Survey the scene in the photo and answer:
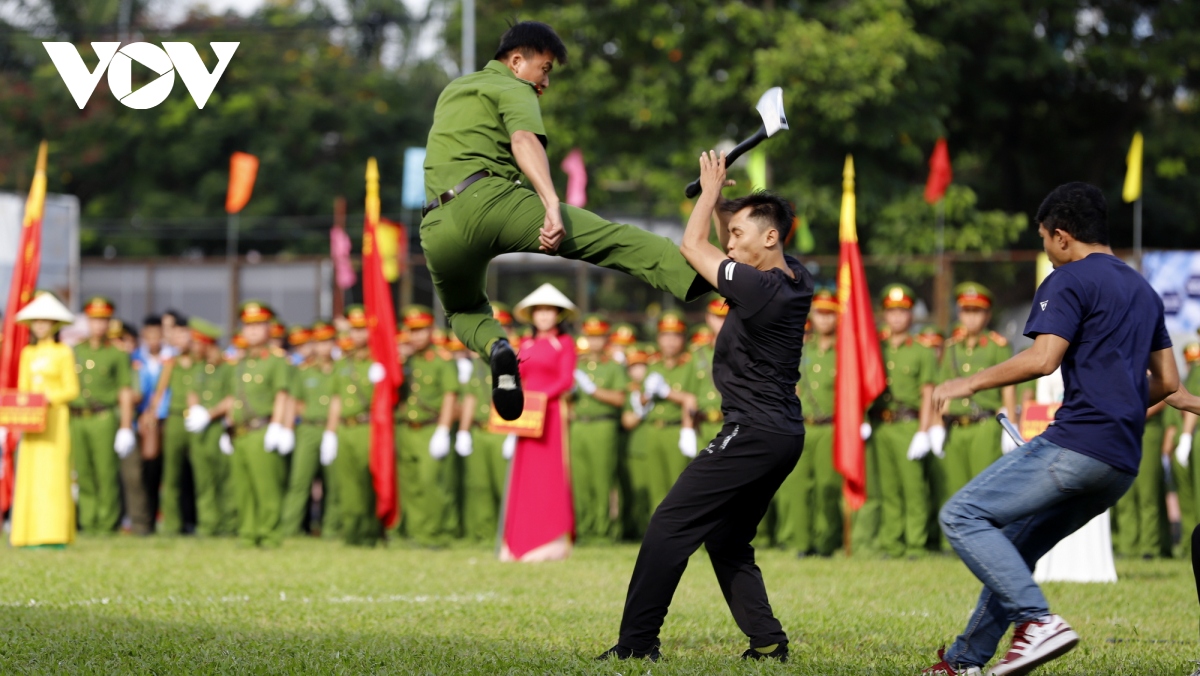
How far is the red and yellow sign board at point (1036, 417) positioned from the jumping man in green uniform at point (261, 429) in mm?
7257

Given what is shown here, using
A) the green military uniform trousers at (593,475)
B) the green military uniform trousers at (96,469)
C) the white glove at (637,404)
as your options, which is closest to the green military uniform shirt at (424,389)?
the green military uniform trousers at (593,475)

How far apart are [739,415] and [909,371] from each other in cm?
721

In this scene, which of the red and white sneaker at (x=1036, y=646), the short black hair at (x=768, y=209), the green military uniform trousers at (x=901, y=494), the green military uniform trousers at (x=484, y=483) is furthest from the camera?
the green military uniform trousers at (x=484, y=483)

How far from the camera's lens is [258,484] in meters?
15.0

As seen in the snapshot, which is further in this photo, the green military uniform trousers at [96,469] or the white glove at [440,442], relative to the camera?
the green military uniform trousers at [96,469]

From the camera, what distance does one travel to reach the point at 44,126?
123ft

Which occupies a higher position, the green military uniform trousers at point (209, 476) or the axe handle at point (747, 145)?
the axe handle at point (747, 145)

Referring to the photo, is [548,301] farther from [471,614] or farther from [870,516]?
[471,614]

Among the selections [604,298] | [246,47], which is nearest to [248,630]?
[604,298]

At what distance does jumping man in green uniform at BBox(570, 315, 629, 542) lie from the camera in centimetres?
1498

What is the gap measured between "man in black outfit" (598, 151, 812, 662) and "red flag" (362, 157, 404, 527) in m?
7.35

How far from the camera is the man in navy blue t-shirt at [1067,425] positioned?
226 inches

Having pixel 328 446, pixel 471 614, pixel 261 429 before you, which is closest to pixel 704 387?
pixel 328 446

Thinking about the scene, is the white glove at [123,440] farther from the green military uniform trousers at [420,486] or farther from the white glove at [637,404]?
the white glove at [637,404]
